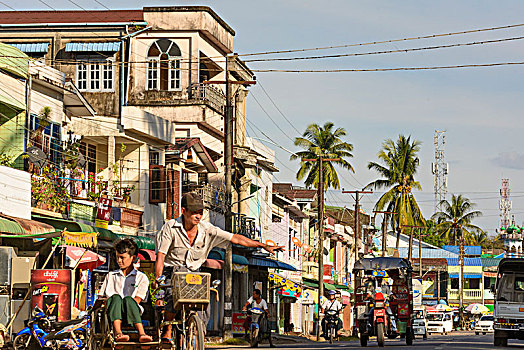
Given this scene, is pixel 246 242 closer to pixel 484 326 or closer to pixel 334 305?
pixel 334 305

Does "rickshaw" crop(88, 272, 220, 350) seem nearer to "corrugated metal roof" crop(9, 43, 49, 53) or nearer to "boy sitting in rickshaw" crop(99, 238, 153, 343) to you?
"boy sitting in rickshaw" crop(99, 238, 153, 343)

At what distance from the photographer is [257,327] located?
86.4 feet

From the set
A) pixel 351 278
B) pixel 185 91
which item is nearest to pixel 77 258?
pixel 185 91

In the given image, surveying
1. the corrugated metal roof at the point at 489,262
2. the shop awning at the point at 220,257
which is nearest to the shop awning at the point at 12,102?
the shop awning at the point at 220,257

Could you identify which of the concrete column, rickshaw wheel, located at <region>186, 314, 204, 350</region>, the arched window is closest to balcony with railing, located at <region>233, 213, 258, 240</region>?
the arched window

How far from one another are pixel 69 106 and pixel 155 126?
522cm

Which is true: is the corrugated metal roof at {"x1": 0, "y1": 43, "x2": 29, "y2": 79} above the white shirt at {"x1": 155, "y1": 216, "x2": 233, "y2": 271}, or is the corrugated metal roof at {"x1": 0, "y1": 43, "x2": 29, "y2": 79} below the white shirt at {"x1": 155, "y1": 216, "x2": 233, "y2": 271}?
above

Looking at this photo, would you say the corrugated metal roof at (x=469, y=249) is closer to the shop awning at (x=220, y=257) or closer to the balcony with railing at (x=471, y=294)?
the balcony with railing at (x=471, y=294)

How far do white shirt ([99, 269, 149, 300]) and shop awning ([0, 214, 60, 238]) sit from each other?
12401 mm

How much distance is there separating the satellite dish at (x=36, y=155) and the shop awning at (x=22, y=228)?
A: 3.40 metres

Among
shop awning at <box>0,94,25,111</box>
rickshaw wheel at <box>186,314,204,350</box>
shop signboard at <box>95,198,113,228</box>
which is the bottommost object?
rickshaw wheel at <box>186,314,204,350</box>

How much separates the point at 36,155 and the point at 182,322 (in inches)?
744

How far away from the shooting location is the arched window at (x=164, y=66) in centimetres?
4453

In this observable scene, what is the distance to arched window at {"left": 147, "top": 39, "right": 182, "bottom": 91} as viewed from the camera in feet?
146
